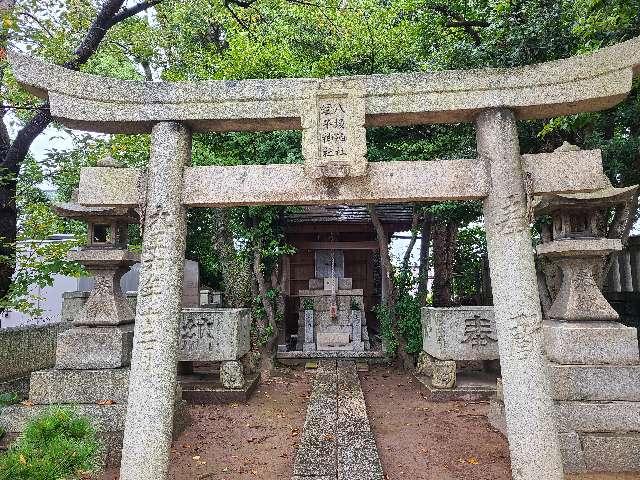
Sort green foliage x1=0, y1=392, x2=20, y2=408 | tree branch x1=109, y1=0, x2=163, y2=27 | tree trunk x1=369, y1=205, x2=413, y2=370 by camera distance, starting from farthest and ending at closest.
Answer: tree trunk x1=369, y1=205, x2=413, y2=370 → tree branch x1=109, y1=0, x2=163, y2=27 → green foliage x1=0, y1=392, x2=20, y2=408

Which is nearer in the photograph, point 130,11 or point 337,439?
point 337,439

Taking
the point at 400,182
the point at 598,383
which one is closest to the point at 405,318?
the point at 598,383

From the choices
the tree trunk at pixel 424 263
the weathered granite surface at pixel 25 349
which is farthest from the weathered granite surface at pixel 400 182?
the tree trunk at pixel 424 263

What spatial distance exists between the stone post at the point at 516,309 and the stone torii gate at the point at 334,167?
0.04ft

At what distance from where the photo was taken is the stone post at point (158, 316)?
3873 mm

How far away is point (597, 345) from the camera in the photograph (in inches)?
215

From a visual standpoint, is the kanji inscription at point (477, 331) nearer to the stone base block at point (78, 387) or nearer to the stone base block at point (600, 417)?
the stone base block at point (600, 417)

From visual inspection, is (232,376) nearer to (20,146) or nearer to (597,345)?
(20,146)

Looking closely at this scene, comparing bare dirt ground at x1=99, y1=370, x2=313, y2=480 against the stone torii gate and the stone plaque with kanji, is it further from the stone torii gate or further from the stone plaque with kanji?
the stone plaque with kanji

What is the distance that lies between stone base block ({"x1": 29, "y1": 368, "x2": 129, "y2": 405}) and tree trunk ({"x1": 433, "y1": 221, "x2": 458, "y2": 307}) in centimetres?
942

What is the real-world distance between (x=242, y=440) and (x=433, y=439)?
2.81 m

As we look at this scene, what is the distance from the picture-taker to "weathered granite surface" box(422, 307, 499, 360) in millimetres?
8383

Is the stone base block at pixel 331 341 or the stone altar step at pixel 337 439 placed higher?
the stone base block at pixel 331 341

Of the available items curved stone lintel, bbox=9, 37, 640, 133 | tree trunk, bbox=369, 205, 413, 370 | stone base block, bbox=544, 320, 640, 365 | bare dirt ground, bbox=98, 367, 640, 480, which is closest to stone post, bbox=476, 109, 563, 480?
curved stone lintel, bbox=9, 37, 640, 133
